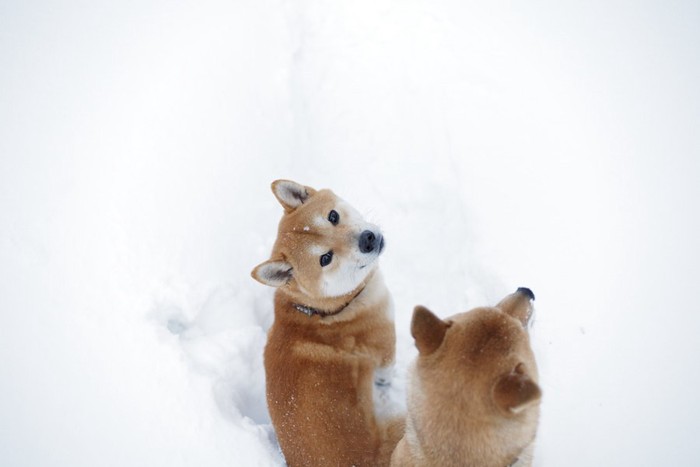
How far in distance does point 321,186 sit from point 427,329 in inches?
112

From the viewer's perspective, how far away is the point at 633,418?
3207 mm

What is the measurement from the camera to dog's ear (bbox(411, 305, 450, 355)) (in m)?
2.14

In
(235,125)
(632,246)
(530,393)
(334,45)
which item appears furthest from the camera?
(334,45)

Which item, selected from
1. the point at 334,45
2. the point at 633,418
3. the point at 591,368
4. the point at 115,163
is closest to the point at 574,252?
the point at 591,368

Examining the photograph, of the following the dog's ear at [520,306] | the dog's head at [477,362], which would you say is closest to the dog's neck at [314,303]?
the dog's head at [477,362]

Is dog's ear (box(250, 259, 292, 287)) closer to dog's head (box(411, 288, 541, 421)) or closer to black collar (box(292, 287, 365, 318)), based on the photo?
black collar (box(292, 287, 365, 318))

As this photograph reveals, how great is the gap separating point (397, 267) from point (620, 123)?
106 inches

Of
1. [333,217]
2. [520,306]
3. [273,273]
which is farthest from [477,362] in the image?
[333,217]

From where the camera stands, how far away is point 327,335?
329 centimetres

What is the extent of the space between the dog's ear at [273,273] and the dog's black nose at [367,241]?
62 cm

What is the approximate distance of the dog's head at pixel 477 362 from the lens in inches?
75.2

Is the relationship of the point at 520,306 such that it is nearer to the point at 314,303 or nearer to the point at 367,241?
the point at 367,241

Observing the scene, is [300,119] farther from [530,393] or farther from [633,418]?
[633,418]

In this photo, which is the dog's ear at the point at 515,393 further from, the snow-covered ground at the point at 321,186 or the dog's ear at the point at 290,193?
the dog's ear at the point at 290,193
